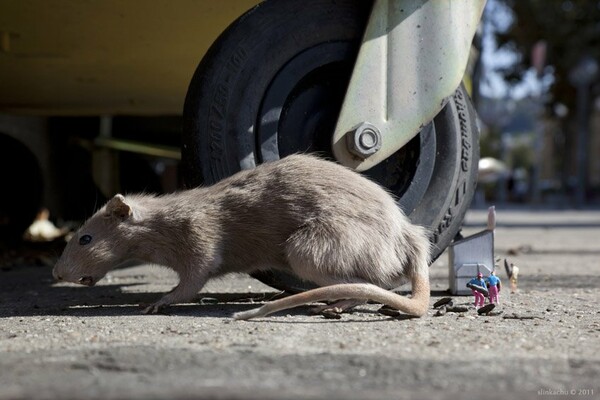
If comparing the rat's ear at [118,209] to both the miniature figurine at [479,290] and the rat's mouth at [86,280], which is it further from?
the miniature figurine at [479,290]

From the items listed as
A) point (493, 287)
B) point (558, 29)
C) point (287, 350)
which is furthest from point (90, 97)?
point (558, 29)

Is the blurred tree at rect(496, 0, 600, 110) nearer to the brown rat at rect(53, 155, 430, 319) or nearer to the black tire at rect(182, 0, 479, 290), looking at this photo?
the black tire at rect(182, 0, 479, 290)

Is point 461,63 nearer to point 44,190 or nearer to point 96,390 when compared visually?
point 96,390

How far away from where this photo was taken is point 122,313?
3.91m

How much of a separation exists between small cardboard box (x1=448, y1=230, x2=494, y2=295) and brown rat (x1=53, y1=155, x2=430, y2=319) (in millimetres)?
481

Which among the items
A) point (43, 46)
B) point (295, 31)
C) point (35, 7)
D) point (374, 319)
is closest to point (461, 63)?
point (295, 31)

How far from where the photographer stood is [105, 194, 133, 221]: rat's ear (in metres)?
4.09

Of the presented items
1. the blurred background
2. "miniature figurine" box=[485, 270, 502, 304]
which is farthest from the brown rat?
the blurred background

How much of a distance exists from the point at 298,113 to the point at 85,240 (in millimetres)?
1218

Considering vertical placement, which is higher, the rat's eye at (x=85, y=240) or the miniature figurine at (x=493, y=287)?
the rat's eye at (x=85, y=240)

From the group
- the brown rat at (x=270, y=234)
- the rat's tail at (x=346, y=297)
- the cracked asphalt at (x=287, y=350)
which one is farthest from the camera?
the brown rat at (x=270, y=234)

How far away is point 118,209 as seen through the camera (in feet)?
13.5

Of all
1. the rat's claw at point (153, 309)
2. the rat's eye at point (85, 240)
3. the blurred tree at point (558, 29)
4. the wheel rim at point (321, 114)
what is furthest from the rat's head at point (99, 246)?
the blurred tree at point (558, 29)

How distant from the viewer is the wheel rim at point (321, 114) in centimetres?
A: 441
